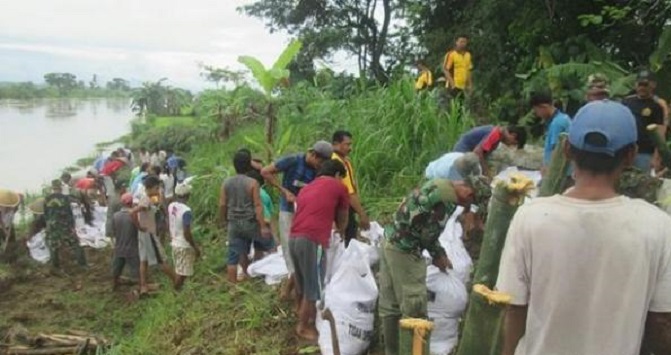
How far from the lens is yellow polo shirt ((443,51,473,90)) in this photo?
7.98 metres

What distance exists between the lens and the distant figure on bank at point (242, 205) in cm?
559

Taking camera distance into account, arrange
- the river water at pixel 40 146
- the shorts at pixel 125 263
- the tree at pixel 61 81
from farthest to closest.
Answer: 1. the tree at pixel 61 81
2. the river water at pixel 40 146
3. the shorts at pixel 125 263

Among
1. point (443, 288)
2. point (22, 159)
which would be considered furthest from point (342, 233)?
point (22, 159)

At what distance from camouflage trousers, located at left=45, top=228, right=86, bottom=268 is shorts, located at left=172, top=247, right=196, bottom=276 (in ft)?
8.23

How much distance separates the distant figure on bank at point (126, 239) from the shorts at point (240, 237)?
4.78 feet

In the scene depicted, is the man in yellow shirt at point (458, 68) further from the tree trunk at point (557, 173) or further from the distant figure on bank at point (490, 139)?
the tree trunk at point (557, 173)

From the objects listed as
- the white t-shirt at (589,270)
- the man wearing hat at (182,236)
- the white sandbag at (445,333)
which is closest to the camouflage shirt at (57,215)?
the man wearing hat at (182,236)

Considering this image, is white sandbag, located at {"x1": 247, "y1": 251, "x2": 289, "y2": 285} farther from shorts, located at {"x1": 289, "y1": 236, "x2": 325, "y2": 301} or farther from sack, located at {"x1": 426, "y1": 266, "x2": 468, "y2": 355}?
sack, located at {"x1": 426, "y1": 266, "x2": 468, "y2": 355}

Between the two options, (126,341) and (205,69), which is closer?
(126,341)

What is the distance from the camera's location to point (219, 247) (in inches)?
304

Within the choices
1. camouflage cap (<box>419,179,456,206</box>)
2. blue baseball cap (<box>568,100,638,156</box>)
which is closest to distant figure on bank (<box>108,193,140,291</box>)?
camouflage cap (<box>419,179,456,206</box>)

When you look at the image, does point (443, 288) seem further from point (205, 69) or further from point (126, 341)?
point (205, 69)

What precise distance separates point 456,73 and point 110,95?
100196mm

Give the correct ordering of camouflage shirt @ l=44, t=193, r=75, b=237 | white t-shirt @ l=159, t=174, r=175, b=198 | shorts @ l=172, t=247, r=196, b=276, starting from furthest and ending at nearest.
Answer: white t-shirt @ l=159, t=174, r=175, b=198, camouflage shirt @ l=44, t=193, r=75, b=237, shorts @ l=172, t=247, r=196, b=276
